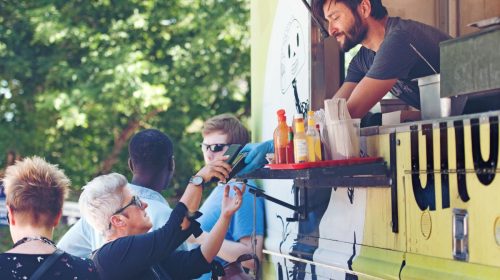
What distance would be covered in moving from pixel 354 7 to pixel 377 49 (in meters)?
0.21

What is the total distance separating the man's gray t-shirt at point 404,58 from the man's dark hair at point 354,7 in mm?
77

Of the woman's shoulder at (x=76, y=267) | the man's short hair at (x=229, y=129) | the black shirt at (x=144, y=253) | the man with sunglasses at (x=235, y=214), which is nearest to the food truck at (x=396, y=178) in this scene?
the man with sunglasses at (x=235, y=214)

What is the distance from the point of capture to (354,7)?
411 centimetres

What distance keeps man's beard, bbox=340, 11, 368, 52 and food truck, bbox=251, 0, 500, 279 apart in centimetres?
8

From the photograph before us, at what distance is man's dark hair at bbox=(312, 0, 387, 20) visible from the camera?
4098 mm

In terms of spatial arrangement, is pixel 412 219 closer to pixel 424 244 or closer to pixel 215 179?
pixel 424 244

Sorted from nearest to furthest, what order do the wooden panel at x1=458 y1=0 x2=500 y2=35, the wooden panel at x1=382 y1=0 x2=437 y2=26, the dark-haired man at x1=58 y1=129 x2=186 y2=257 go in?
the wooden panel at x1=382 y1=0 x2=437 y2=26 → the dark-haired man at x1=58 y1=129 x2=186 y2=257 → the wooden panel at x1=458 y1=0 x2=500 y2=35

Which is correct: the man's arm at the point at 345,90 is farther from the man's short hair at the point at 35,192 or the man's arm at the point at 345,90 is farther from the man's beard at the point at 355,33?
the man's short hair at the point at 35,192

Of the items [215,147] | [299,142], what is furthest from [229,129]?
[299,142]

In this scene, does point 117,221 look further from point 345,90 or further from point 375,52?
point 375,52

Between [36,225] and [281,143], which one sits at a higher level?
[281,143]

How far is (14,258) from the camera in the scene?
11.6 feet

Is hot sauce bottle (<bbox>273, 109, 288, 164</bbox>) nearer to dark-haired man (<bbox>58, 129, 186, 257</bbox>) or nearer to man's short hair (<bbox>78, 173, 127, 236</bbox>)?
man's short hair (<bbox>78, 173, 127, 236</bbox>)

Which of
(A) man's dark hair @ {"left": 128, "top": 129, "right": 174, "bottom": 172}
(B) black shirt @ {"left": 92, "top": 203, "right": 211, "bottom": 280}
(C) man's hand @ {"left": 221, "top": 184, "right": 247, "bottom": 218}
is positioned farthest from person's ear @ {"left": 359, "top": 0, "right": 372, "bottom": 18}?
(A) man's dark hair @ {"left": 128, "top": 129, "right": 174, "bottom": 172}
